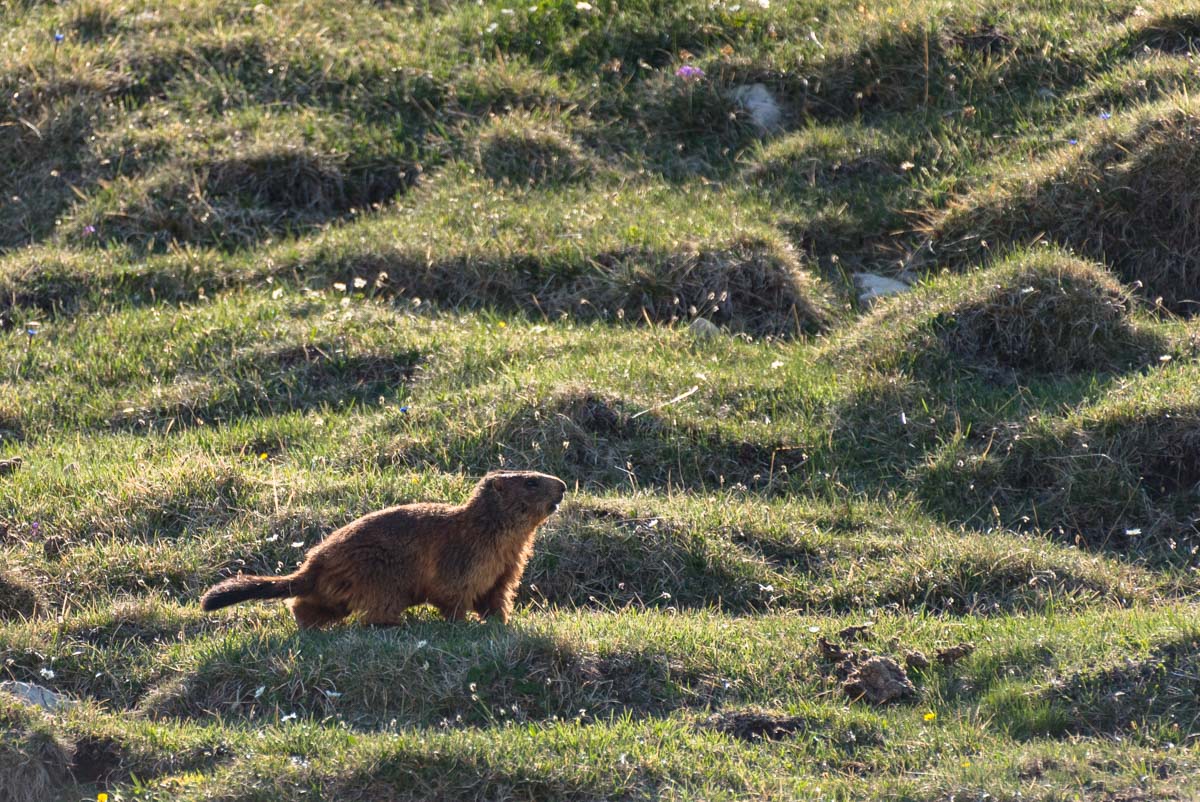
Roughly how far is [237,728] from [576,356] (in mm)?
3745

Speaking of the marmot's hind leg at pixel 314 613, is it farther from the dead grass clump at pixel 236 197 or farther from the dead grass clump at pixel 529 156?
the dead grass clump at pixel 529 156

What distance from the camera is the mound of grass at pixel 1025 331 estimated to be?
839 cm

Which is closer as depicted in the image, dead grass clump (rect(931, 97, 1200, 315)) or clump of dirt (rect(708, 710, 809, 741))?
clump of dirt (rect(708, 710, 809, 741))

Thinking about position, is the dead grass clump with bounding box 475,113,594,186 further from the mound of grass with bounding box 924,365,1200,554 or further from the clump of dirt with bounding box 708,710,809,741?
the clump of dirt with bounding box 708,710,809,741

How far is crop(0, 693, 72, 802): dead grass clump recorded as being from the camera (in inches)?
202

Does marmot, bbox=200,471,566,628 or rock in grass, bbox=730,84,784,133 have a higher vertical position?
rock in grass, bbox=730,84,784,133

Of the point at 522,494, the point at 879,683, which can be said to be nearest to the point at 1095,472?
the point at 879,683

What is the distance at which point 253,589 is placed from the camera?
19.1 ft

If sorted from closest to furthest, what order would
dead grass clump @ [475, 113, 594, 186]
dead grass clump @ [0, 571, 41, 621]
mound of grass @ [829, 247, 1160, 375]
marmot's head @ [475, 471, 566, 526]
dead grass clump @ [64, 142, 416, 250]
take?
marmot's head @ [475, 471, 566, 526]
dead grass clump @ [0, 571, 41, 621]
mound of grass @ [829, 247, 1160, 375]
dead grass clump @ [64, 142, 416, 250]
dead grass clump @ [475, 113, 594, 186]

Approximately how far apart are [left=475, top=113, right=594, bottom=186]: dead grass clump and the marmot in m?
4.64

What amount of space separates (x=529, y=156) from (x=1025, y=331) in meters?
3.89

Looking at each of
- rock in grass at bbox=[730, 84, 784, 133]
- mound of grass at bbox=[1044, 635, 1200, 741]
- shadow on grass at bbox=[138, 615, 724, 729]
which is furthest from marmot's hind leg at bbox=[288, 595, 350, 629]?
rock in grass at bbox=[730, 84, 784, 133]

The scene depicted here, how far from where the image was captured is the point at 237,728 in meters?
5.30

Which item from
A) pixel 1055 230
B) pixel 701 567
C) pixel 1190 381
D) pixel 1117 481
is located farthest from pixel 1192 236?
pixel 701 567
